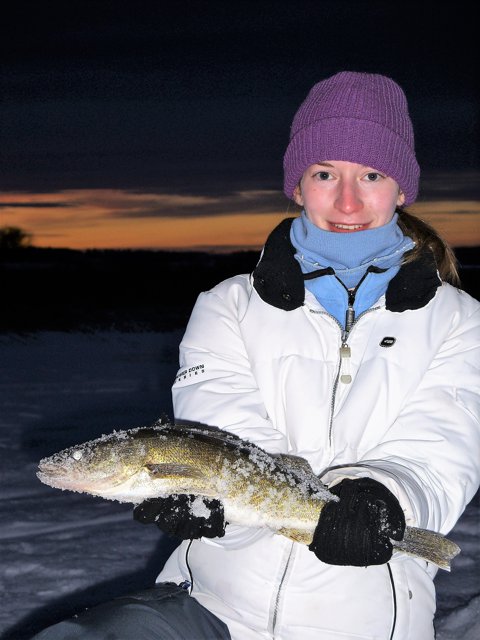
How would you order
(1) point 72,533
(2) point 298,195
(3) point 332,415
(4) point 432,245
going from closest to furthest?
1. (3) point 332,415
2. (4) point 432,245
3. (2) point 298,195
4. (1) point 72,533

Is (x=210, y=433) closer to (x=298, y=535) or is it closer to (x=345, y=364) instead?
(x=298, y=535)

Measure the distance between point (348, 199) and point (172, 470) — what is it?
4.45 ft

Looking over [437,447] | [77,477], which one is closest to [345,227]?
[437,447]

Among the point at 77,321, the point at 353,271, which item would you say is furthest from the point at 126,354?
the point at 353,271

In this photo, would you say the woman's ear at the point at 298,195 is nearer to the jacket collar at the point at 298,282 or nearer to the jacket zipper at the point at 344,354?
the jacket collar at the point at 298,282

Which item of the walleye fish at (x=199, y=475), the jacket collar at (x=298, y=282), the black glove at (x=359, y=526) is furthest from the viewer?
the jacket collar at (x=298, y=282)

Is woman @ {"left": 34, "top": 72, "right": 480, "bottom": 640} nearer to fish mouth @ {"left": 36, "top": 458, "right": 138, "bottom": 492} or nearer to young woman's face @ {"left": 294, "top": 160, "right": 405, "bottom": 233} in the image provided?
young woman's face @ {"left": 294, "top": 160, "right": 405, "bottom": 233}

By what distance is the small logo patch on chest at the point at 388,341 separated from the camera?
10.7 feet

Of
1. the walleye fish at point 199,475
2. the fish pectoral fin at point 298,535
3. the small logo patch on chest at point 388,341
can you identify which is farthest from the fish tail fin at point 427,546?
the small logo patch on chest at point 388,341

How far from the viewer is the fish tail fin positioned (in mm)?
2826

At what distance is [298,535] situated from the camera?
9.57ft

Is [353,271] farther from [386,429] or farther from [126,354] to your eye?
[126,354]

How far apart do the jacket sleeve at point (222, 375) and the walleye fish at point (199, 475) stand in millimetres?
278

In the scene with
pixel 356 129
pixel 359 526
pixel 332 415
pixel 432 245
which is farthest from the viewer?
pixel 432 245
